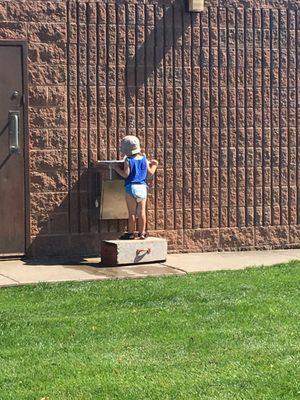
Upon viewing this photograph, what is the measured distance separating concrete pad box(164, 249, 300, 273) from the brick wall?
272mm

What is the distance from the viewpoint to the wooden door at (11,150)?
11742mm

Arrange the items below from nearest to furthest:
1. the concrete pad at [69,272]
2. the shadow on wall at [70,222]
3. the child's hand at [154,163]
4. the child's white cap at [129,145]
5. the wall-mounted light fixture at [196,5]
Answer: the concrete pad at [69,272] < the child's white cap at [129,145] < the shadow on wall at [70,222] < the child's hand at [154,163] < the wall-mounted light fixture at [196,5]

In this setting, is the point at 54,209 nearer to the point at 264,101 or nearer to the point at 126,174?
the point at 126,174

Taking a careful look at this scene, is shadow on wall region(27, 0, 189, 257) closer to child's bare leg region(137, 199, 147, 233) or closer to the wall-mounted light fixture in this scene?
the wall-mounted light fixture

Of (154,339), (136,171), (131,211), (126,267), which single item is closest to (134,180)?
(136,171)

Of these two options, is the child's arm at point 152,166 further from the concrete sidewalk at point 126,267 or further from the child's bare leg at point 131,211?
the concrete sidewalk at point 126,267

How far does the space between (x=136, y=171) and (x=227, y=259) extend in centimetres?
159

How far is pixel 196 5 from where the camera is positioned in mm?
12461

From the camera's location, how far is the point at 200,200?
41.4ft

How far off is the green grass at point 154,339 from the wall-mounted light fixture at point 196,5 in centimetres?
384

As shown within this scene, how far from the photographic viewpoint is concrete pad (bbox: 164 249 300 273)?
11.3 meters

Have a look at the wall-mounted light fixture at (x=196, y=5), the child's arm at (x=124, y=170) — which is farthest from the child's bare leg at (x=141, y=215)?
the wall-mounted light fixture at (x=196, y=5)

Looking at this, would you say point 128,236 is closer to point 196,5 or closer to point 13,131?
point 13,131

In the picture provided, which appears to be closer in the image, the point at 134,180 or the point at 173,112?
the point at 134,180
